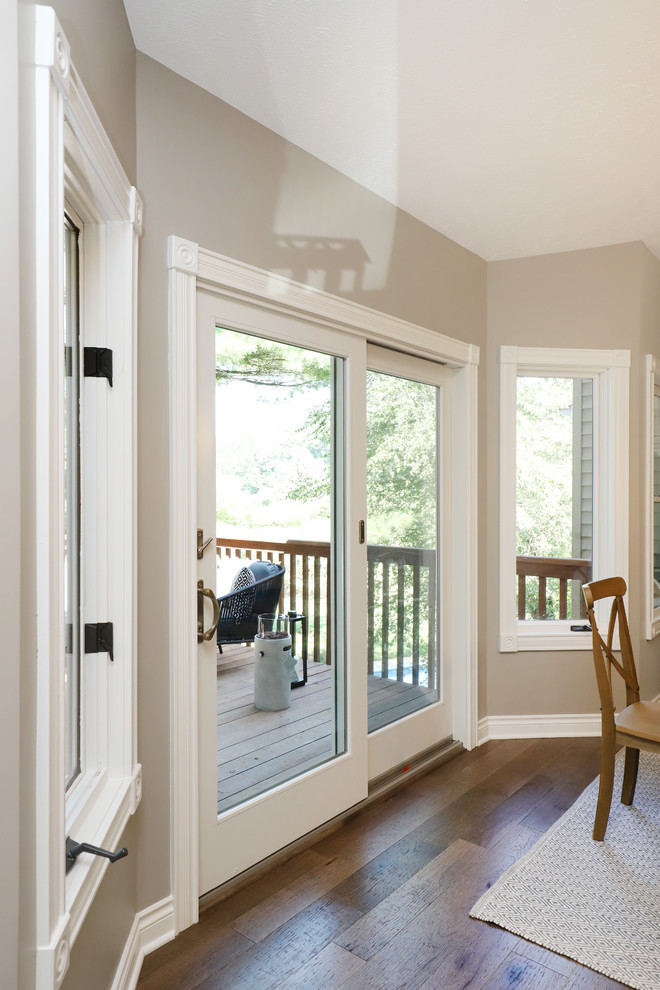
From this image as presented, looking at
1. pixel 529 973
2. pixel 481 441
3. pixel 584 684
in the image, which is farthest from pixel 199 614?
pixel 584 684

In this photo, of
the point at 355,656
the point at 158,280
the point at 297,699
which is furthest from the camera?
the point at 355,656

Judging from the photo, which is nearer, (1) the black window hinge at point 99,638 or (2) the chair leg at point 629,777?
(1) the black window hinge at point 99,638

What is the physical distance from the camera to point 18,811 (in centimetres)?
101

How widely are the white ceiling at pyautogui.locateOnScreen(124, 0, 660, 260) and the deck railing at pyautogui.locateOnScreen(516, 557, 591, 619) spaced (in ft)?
5.97

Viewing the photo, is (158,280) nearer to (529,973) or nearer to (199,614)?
(199,614)

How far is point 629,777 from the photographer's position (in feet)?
9.00

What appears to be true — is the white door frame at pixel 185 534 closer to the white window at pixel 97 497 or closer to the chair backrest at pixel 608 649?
the white window at pixel 97 497

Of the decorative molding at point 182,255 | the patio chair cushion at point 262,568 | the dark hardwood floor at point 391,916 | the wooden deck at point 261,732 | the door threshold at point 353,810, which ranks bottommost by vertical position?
the dark hardwood floor at point 391,916

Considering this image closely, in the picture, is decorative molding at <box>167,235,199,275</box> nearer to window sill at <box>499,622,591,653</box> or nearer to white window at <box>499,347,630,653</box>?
white window at <box>499,347,630,653</box>

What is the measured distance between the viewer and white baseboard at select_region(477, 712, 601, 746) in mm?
3555

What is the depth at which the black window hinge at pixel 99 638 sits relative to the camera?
1.69m

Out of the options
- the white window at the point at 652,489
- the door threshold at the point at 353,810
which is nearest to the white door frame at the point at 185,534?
the door threshold at the point at 353,810

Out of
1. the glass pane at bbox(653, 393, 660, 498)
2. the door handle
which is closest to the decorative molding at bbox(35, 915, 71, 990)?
the door handle

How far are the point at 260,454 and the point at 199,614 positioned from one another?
622 mm
